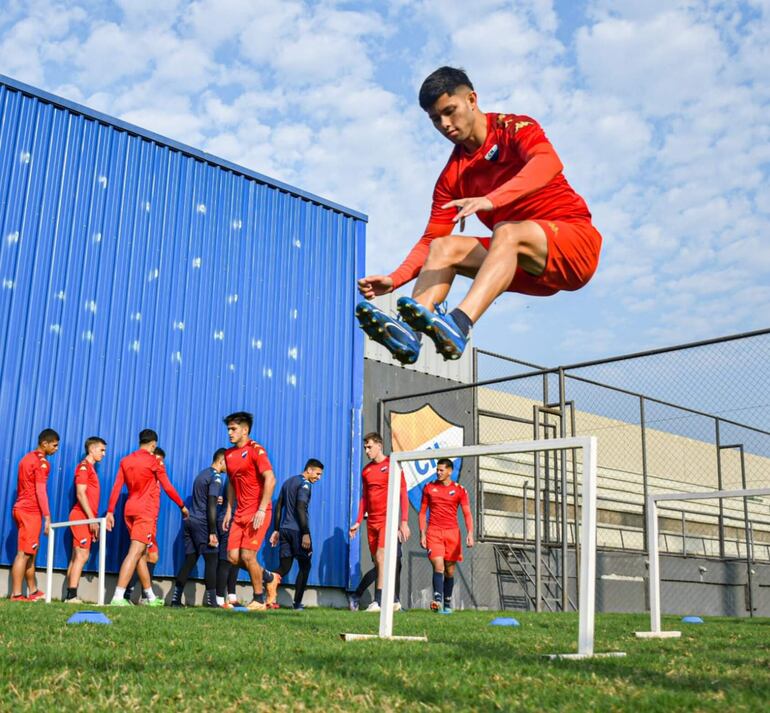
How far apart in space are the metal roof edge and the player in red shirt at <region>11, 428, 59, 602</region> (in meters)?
4.53

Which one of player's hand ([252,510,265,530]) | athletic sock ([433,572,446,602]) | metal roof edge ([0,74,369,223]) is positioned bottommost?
athletic sock ([433,572,446,602])

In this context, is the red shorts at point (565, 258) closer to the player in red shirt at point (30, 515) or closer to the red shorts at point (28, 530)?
the player in red shirt at point (30, 515)

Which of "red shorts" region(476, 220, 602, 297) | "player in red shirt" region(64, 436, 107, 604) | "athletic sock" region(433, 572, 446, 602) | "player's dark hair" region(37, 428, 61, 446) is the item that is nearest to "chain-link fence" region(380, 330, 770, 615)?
"athletic sock" region(433, 572, 446, 602)

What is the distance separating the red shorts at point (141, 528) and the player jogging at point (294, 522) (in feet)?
6.18

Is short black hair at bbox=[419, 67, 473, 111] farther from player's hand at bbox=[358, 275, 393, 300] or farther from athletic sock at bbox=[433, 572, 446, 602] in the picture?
athletic sock at bbox=[433, 572, 446, 602]

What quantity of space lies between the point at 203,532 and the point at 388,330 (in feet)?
27.0

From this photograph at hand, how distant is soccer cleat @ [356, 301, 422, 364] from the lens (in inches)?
135

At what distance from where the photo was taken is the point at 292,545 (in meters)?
11.8

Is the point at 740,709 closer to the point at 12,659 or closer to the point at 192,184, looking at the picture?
the point at 12,659

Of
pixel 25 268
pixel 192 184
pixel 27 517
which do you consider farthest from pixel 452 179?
pixel 192 184

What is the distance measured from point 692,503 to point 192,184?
1339cm

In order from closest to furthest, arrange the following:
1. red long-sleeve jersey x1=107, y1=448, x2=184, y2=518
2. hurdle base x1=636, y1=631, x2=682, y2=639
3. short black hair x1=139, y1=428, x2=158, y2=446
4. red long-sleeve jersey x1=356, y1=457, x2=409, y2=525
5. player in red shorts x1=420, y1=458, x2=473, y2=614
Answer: hurdle base x1=636, y1=631, x2=682, y2=639, red long-sleeve jersey x1=107, y1=448, x2=184, y2=518, short black hair x1=139, y1=428, x2=158, y2=446, red long-sleeve jersey x1=356, y1=457, x2=409, y2=525, player in red shorts x1=420, y1=458, x2=473, y2=614

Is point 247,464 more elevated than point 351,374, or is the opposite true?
point 351,374

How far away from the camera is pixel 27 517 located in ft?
33.1
